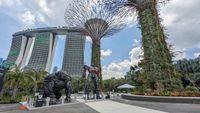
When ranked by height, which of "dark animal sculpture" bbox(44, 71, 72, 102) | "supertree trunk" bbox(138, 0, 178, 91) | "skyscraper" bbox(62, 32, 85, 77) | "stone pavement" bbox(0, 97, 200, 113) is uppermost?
"skyscraper" bbox(62, 32, 85, 77)

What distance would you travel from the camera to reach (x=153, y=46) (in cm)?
1988

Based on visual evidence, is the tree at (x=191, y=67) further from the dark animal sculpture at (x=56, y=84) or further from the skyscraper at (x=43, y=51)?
the skyscraper at (x=43, y=51)

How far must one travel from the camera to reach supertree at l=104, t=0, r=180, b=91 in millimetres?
18562

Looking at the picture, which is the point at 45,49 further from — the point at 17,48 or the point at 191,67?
the point at 191,67

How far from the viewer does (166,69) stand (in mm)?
18859

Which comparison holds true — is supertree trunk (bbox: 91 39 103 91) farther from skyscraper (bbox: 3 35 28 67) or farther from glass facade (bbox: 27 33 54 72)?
skyscraper (bbox: 3 35 28 67)

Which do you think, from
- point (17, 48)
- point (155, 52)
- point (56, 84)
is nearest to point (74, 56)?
point (17, 48)

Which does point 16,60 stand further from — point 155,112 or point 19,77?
point 155,112

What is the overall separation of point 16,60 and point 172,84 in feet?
367

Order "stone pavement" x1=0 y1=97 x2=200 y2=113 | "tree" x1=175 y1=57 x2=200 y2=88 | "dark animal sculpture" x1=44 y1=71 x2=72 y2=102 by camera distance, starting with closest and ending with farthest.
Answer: "stone pavement" x1=0 y1=97 x2=200 y2=113 → "dark animal sculpture" x1=44 y1=71 x2=72 y2=102 → "tree" x1=175 y1=57 x2=200 y2=88

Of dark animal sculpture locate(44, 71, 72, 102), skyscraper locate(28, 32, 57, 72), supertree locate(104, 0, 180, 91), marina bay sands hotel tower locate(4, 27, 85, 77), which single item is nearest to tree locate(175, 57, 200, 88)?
supertree locate(104, 0, 180, 91)

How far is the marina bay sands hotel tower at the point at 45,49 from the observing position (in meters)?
108

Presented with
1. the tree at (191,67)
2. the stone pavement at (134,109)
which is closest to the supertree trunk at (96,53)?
the tree at (191,67)

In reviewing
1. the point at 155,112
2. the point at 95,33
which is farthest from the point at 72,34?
the point at 155,112
